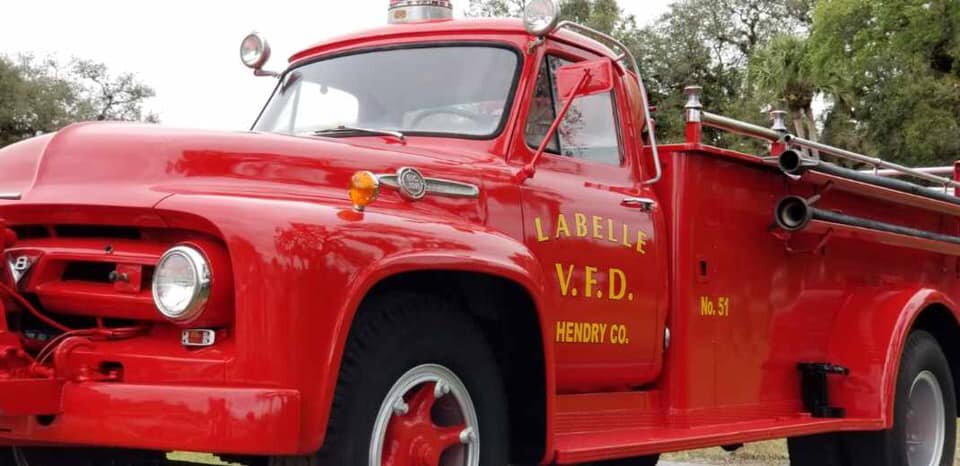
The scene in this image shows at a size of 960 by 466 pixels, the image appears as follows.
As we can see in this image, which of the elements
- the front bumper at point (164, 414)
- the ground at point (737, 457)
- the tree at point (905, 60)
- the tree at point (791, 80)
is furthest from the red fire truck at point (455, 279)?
the tree at point (791, 80)

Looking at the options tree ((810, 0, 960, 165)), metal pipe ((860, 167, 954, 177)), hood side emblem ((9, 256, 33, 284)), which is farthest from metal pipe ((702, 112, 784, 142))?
tree ((810, 0, 960, 165))

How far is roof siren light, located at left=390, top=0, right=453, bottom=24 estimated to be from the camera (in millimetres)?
5547

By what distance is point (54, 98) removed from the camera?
49688mm

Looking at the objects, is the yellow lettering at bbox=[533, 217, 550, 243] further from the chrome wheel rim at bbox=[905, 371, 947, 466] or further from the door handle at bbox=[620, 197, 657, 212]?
the chrome wheel rim at bbox=[905, 371, 947, 466]

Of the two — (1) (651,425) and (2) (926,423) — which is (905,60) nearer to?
(2) (926,423)

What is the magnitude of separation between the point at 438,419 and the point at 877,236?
11.8ft

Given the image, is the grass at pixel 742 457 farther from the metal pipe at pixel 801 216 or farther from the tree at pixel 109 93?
the tree at pixel 109 93

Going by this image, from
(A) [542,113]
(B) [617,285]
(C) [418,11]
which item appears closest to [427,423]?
(B) [617,285]

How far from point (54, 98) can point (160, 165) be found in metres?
48.7

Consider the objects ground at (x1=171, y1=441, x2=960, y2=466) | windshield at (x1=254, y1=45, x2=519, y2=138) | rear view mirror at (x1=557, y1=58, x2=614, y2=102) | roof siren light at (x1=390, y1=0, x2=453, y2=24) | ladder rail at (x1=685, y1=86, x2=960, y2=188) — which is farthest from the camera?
ground at (x1=171, y1=441, x2=960, y2=466)

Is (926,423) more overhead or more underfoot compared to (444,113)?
more underfoot

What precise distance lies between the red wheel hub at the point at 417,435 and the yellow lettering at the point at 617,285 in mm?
1291

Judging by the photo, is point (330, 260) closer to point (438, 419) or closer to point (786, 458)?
point (438, 419)

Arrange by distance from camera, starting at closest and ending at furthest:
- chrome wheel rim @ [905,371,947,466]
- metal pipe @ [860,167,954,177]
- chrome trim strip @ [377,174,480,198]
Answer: chrome trim strip @ [377,174,480,198] → chrome wheel rim @ [905,371,947,466] → metal pipe @ [860,167,954,177]
